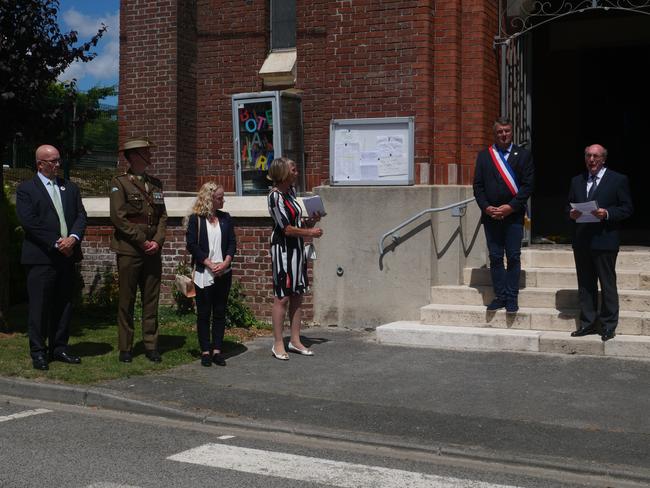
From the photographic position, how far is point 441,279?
433 inches

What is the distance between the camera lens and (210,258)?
8758mm

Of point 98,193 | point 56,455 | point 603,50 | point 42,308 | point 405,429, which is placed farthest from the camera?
point 98,193

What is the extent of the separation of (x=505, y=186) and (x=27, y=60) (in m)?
5.36

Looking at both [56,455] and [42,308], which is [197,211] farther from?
[56,455]

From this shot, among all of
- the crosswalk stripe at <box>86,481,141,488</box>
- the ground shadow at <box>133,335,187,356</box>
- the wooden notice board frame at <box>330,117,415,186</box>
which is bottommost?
the crosswalk stripe at <box>86,481,141,488</box>

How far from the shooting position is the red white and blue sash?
31.5 ft

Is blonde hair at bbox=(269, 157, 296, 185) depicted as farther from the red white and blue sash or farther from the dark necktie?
the dark necktie

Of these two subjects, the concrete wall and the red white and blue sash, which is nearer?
the red white and blue sash

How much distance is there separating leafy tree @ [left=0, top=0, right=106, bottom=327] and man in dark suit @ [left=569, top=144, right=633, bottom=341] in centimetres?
577

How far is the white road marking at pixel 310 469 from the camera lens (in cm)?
554

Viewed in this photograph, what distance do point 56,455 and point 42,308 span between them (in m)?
2.89

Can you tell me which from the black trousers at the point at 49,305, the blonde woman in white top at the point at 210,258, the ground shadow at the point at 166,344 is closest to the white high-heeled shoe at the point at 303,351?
the blonde woman in white top at the point at 210,258

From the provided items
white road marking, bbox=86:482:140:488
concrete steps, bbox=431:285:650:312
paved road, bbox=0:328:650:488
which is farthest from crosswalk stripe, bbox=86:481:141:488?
concrete steps, bbox=431:285:650:312

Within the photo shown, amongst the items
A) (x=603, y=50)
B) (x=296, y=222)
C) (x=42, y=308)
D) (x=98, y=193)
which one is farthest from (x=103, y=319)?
(x=603, y=50)
